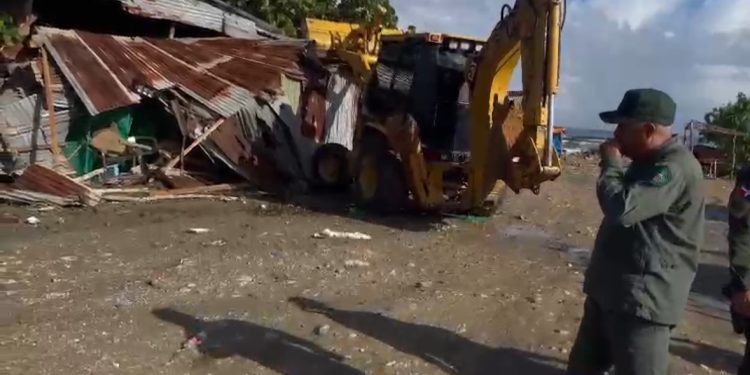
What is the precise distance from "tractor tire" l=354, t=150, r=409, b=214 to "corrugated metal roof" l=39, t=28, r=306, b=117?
3.27 m

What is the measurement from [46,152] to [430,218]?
569 cm

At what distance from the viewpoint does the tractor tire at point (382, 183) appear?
11.7 metres

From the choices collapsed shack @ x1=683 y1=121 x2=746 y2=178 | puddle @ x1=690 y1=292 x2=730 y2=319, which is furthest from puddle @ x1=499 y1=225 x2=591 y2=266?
collapsed shack @ x1=683 y1=121 x2=746 y2=178

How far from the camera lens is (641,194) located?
3561 mm

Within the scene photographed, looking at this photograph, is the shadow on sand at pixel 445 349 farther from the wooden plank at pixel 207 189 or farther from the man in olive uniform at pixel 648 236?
the wooden plank at pixel 207 189

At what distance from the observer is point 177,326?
6262 millimetres

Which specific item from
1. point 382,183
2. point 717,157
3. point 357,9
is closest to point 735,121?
point 717,157

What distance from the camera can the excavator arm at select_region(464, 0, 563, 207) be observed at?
9727mm

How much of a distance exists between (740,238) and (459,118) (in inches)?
273

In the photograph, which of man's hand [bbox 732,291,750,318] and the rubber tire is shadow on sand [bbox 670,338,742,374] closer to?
man's hand [bbox 732,291,750,318]

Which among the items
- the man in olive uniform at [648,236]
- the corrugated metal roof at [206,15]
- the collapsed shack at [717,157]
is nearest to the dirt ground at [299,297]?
the man in olive uniform at [648,236]

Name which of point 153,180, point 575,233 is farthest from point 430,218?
point 153,180

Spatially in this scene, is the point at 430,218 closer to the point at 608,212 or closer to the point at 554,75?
the point at 554,75

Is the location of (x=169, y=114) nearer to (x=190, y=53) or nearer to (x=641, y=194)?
(x=190, y=53)
